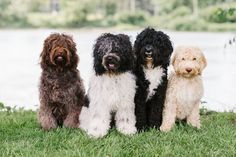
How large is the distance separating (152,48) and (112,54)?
48 centimetres

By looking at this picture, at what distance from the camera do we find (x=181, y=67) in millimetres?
6613

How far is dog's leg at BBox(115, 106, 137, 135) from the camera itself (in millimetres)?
6691

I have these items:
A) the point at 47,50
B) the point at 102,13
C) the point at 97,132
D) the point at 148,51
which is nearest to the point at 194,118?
the point at 148,51

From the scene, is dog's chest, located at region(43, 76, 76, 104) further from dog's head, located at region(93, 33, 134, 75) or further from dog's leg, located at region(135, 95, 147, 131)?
dog's leg, located at region(135, 95, 147, 131)

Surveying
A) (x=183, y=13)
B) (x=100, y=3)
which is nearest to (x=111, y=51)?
(x=183, y=13)

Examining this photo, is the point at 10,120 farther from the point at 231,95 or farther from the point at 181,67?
the point at 231,95

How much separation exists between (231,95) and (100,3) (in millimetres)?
31900

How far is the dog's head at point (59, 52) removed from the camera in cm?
667

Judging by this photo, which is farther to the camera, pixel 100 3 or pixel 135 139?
pixel 100 3

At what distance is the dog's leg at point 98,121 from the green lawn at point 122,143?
0.09 m

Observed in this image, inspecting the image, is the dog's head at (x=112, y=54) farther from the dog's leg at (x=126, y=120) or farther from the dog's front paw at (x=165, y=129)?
the dog's front paw at (x=165, y=129)

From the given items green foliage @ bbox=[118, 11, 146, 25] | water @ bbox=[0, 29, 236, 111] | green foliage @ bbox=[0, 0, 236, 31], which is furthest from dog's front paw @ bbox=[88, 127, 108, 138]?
green foliage @ bbox=[118, 11, 146, 25]

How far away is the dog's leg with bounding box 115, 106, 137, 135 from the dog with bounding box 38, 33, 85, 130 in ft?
2.00

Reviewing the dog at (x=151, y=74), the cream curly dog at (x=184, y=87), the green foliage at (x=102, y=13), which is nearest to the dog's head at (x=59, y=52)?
the dog at (x=151, y=74)
